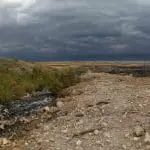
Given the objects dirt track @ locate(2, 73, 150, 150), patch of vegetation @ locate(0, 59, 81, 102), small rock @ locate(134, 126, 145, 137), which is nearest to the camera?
dirt track @ locate(2, 73, 150, 150)

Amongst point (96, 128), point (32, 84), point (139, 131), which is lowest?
point (32, 84)

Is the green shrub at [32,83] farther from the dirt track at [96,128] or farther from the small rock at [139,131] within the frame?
the small rock at [139,131]

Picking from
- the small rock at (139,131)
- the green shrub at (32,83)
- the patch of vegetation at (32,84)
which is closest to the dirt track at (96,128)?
the small rock at (139,131)

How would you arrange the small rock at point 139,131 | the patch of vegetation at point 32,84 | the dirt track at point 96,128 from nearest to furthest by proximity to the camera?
the dirt track at point 96,128 < the small rock at point 139,131 < the patch of vegetation at point 32,84

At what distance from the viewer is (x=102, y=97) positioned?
2961cm

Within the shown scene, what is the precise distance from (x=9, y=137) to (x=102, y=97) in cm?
888

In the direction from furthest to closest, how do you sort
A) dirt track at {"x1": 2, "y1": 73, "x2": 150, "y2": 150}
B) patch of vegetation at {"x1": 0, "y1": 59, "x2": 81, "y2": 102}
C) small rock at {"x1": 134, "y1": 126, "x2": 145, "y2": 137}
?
patch of vegetation at {"x1": 0, "y1": 59, "x2": 81, "y2": 102} → small rock at {"x1": 134, "y1": 126, "x2": 145, "y2": 137} → dirt track at {"x1": 2, "y1": 73, "x2": 150, "y2": 150}

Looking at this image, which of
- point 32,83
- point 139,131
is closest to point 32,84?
point 32,83

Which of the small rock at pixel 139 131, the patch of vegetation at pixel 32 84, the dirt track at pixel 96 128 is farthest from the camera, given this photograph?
the patch of vegetation at pixel 32 84

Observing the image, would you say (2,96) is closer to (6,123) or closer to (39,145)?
(6,123)

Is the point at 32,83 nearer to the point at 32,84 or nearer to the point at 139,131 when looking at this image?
the point at 32,84

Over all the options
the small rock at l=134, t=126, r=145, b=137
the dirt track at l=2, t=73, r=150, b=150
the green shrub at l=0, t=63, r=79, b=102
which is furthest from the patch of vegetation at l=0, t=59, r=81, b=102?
the small rock at l=134, t=126, r=145, b=137

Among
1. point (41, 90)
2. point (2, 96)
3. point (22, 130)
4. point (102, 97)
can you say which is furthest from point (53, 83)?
point (22, 130)

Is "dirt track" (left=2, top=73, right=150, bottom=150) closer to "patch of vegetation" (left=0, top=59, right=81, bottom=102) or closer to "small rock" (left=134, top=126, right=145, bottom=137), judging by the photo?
"small rock" (left=134, top=126, right=145, bottom=137)
